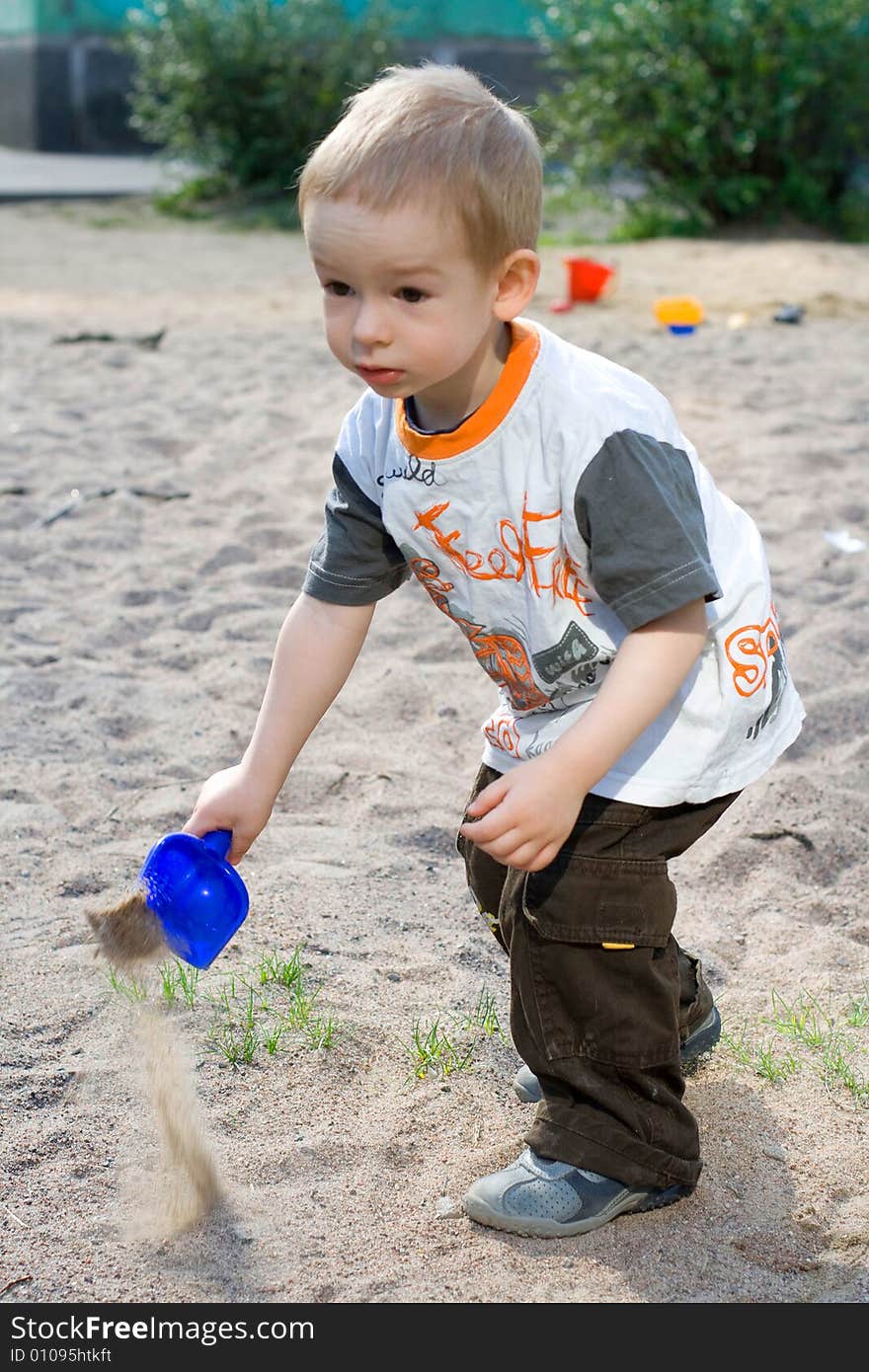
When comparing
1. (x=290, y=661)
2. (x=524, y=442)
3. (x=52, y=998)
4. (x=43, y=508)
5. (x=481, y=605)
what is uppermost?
(x=524, y=442)

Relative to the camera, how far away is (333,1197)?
2070 millimetres

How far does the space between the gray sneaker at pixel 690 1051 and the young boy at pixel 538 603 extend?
0.18 m

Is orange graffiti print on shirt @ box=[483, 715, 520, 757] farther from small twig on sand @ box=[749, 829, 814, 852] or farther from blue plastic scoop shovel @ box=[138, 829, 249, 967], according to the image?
small twig on sand @ box=[749, 829, 814, 852]

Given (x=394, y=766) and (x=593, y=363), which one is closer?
(x=593, y=363)

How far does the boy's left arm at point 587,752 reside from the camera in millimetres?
1746

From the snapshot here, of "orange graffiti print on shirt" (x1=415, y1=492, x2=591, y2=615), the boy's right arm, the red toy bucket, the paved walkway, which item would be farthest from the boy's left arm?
the paved walkway

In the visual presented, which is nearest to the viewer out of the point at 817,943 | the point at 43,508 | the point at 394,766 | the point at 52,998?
the point at 52,998

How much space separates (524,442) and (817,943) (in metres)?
1.21

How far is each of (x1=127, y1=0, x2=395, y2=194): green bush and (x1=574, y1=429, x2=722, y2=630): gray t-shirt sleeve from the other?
1153cm

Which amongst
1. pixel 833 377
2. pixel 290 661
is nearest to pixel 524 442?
pixel 290 661

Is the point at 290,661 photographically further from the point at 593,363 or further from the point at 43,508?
the point at 43,508

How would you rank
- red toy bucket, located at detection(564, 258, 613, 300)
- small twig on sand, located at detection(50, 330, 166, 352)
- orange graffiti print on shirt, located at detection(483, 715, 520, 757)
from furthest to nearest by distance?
red toy bucket, located at detection(564, 258, 613, 300) < small twig on sand, located at detection(50, 330, 166, 352) < orange graffiti print on shirt, located at detection(483, 715, 520, 757)

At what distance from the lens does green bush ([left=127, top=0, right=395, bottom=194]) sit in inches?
499
